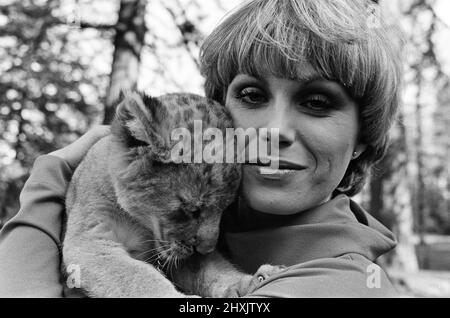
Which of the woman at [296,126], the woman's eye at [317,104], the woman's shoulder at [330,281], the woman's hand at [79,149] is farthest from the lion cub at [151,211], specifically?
the woman's eye at [317,104]

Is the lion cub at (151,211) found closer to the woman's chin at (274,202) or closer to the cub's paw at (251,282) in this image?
the cub's paw at (251,282)

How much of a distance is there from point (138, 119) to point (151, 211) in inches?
23.2

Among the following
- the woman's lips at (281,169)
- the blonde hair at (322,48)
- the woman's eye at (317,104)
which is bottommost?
the woman's lips at (281,169)

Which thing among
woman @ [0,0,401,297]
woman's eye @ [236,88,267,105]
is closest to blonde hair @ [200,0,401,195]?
woman @ [0,0,401,297]

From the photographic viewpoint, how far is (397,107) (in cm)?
362

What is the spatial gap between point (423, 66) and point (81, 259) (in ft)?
36.4

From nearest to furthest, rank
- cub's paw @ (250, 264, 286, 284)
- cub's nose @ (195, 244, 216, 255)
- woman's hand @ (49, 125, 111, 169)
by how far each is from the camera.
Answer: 1. cub's paw @ (250, 264, 286, 284)
2. cub's nose @ (195, 244, 216, 255)
3. woman's hand @ (49, 125, 111, 169)

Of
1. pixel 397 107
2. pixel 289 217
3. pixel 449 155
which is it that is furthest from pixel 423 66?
pixel 449 155

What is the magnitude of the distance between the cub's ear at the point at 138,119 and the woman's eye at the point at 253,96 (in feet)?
1.96

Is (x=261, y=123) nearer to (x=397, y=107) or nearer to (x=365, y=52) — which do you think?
(x=365, y=52)

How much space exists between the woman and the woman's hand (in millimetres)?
426

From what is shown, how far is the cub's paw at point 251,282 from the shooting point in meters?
2.88

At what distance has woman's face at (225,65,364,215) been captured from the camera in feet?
9.66

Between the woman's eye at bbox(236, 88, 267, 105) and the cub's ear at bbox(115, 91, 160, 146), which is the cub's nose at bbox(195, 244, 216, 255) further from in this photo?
the woman's eye at bbox(236, 88, 267, 105)
